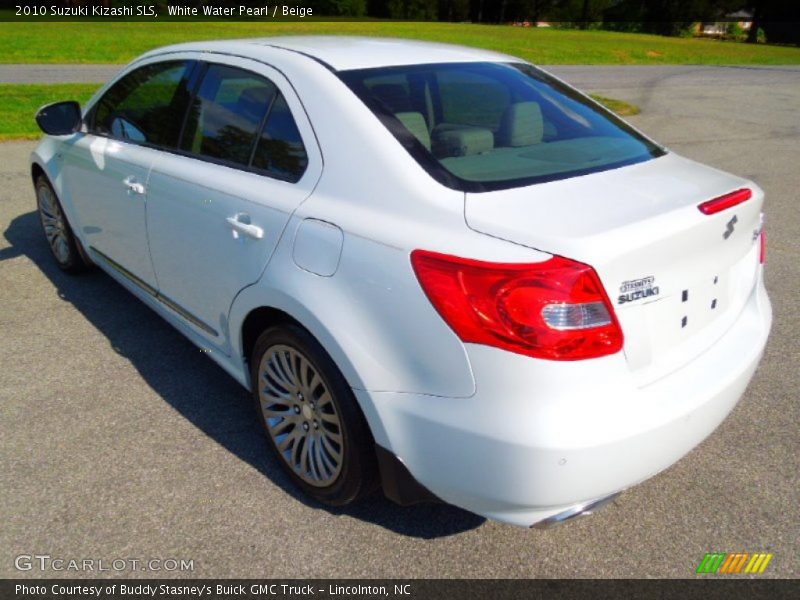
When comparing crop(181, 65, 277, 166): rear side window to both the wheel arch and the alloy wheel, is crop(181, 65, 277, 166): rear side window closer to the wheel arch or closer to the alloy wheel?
the wheel arch

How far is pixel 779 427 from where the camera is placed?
325cm

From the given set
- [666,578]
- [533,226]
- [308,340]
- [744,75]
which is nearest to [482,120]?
[533,226]

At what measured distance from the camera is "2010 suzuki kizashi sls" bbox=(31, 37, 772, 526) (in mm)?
1971

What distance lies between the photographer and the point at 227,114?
307 centimetres

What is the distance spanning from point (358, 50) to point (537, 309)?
5.23 feet

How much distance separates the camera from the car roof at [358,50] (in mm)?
2812

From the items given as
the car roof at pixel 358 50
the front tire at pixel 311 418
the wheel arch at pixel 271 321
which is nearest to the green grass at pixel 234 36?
the car roof at pixel 358 50

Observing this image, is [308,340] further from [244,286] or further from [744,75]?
[744,75]

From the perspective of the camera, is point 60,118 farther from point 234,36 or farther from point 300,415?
point 234,36

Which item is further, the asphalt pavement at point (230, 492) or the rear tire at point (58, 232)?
the rear tire at point (58, 232)

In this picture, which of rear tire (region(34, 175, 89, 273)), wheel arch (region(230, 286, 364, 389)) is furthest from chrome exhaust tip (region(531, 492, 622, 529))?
rear tire (region(34, 175, 89, 273))

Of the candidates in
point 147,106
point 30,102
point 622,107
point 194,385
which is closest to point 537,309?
point 194,385

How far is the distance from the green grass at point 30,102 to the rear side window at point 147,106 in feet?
23.1

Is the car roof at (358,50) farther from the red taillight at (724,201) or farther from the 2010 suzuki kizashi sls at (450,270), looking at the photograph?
the red taillight at (724,201)
